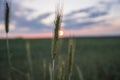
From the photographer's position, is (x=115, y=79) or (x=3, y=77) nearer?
(x=115, y=79)

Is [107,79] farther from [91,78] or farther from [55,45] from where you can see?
[55,45]

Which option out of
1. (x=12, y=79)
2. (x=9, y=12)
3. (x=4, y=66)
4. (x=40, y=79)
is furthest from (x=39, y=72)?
(x=9, y=12)

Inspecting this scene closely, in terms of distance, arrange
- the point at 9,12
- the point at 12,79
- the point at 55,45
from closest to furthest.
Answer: the point at 55,45
the point at 9,12
the point at 12,79

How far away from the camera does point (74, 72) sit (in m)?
6.61

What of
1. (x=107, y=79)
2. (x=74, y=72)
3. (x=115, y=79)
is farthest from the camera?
(x=74, y=72)

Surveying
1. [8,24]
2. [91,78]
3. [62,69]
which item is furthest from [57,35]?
[91,78]

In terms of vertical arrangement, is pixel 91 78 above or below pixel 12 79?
below

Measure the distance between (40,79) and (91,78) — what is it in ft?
4.37

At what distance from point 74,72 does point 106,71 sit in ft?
3.16

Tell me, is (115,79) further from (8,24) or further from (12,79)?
(8,24)

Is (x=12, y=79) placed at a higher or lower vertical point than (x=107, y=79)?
higher

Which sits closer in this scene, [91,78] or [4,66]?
[91,78]

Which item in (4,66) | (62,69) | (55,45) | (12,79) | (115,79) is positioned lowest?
(4,66)

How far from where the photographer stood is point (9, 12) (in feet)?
5.47
